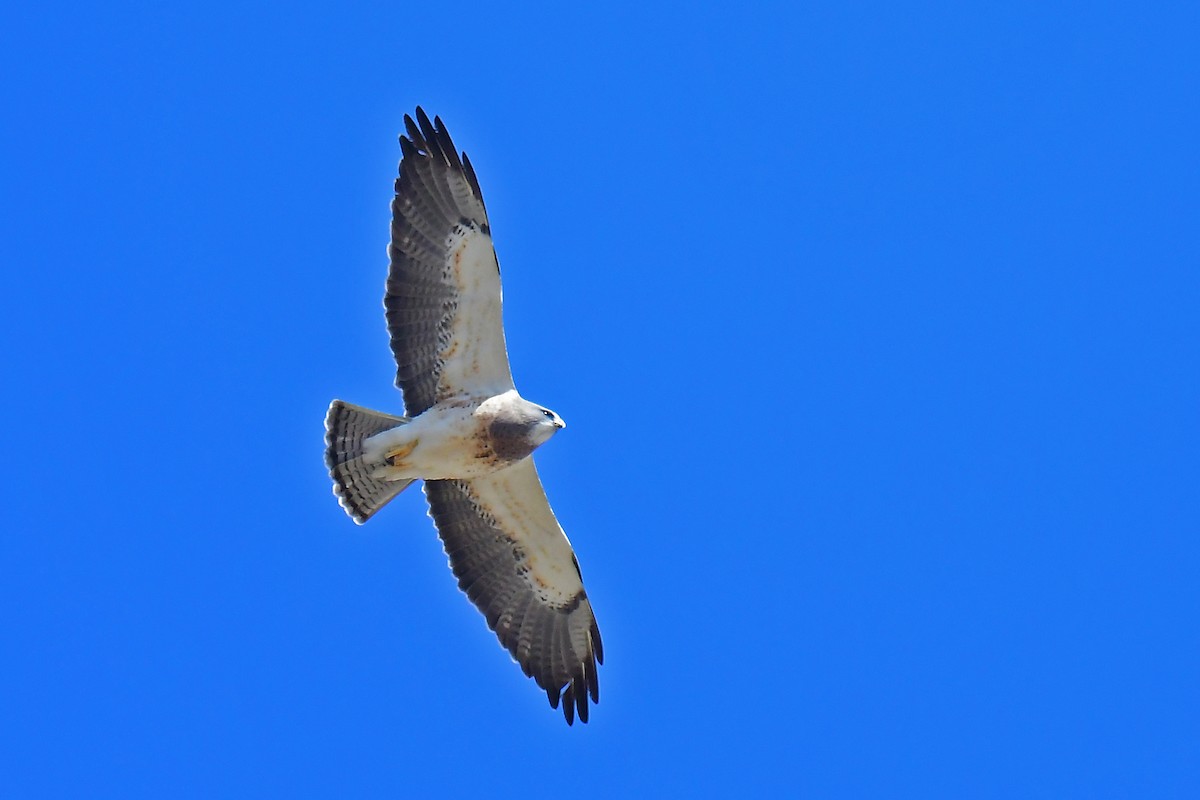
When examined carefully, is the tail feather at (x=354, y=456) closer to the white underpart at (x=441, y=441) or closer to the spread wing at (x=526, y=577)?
the white underpart at (x=441, y=441)

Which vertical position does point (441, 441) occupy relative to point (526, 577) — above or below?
above

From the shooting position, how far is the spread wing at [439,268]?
13.4 m

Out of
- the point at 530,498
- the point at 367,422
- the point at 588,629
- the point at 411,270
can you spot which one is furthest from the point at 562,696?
the point at 411,270

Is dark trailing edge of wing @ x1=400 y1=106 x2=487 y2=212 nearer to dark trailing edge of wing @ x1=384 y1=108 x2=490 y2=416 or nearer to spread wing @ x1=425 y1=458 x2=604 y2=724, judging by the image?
dark trailing edge of wing @ x1=384 y1=108 x2=490 y2=416

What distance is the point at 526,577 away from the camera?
14.5 metres

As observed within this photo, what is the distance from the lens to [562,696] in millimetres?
14648

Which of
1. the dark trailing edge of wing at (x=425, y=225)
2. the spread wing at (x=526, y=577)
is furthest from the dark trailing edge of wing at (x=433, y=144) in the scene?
the spread wing at (x=526, y=577)

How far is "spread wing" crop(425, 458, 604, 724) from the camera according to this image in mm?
14242

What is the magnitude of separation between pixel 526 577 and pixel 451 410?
1783 mm

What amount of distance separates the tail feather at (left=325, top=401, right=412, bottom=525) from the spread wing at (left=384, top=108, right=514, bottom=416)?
18.4 inches

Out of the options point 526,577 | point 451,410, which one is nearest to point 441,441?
point 451,410

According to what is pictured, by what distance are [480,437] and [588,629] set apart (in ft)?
7.33

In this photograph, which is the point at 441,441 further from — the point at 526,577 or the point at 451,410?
the point at 526,577

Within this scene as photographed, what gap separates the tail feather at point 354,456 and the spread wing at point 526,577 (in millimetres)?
689
